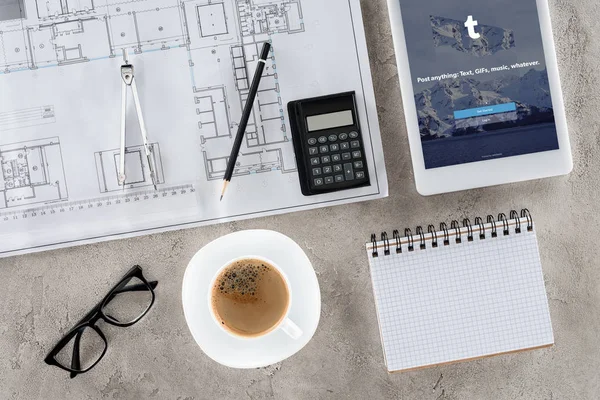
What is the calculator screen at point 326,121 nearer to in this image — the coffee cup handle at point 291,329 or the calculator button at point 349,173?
the calculator button at point 349,173

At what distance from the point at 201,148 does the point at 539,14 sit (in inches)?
17.6

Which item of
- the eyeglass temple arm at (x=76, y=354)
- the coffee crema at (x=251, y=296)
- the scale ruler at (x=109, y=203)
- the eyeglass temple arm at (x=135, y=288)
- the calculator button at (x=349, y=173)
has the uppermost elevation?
the scale ruler at (x=109, y=203)

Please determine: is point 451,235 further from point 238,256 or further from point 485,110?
point 238,256

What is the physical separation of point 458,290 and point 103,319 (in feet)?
1.45

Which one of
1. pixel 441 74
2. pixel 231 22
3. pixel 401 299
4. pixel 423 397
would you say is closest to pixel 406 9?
pixel 441 74

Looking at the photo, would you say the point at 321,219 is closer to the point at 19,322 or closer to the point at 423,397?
the point at 423,397

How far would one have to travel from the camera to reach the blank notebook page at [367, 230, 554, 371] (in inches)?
27.3

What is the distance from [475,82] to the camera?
2.27ft

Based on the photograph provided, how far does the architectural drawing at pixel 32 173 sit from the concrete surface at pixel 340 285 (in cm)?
7

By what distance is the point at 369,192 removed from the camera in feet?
2.30

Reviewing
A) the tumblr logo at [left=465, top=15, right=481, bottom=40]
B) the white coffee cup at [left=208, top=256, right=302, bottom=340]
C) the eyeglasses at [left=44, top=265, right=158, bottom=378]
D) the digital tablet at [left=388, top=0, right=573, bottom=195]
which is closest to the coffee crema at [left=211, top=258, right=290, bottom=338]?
the white coffee cup at [left=208, top=256, right=302, bottom=340]

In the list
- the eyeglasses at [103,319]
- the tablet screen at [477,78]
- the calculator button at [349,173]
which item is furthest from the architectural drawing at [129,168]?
the tablet screen at [477,78]

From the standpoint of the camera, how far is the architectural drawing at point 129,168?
70cm

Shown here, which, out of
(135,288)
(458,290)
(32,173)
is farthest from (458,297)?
(32,173)
